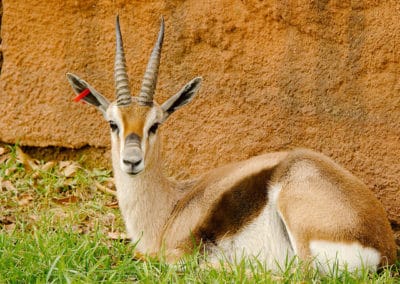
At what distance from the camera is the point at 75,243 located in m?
6.71

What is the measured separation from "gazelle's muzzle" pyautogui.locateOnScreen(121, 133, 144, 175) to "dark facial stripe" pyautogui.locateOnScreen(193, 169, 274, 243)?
26.2 inches

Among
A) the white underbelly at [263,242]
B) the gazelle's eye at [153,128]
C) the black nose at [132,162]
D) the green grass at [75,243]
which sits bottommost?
the green grass at [75,243]

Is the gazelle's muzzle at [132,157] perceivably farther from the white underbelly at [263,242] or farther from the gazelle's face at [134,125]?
the white underbelly at [263,242]

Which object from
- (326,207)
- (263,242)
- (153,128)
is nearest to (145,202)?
(153,128)

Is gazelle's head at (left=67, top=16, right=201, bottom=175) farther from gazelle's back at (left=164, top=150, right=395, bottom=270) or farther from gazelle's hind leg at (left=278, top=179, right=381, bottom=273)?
gazelle's hind leg at (left=278, top=179, right=381, bottom=273)

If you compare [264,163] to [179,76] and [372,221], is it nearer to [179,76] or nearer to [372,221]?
[372,221]

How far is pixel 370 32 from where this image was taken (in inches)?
290

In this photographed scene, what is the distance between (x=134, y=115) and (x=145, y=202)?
75 cm

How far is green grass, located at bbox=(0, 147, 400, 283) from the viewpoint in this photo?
19.4 ft

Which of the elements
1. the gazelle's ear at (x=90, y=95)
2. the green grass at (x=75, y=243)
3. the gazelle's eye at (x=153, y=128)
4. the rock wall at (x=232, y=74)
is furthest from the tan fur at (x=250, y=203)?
the rock wall at (x=232, y=74)

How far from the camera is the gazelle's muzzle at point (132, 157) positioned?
6430mm

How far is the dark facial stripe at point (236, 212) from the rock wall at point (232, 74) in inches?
50.7

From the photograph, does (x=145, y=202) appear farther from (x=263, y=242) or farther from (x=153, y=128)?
(x=263, y=242)

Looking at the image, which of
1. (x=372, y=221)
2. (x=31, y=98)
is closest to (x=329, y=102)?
(x=372, y=221)
